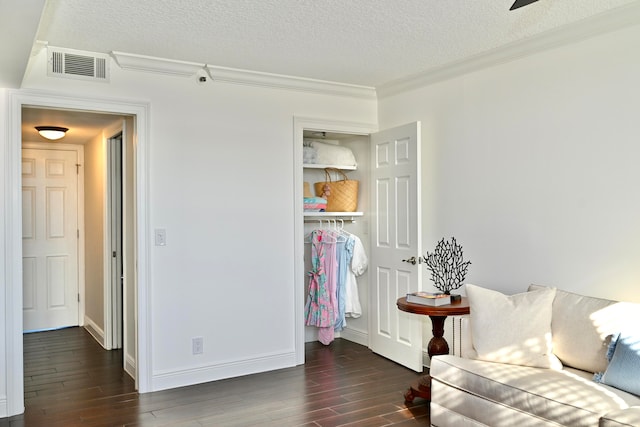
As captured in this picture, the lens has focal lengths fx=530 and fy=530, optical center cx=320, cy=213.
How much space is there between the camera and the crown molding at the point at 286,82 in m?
4.16

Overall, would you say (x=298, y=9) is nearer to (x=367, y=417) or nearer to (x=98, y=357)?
(x=367, y=417)

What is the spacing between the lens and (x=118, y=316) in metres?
5.22

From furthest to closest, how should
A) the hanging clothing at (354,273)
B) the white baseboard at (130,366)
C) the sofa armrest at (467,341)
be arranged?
the hanging clothing at (354,273)
the white baseboard at (130,366)
the sofa armrest at (467,341)

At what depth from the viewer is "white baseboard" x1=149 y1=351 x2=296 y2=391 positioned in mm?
3963

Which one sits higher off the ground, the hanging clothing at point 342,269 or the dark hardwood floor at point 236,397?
the hanging clothing at point 342,269

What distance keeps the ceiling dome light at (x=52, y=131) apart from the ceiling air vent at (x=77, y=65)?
1.68 m

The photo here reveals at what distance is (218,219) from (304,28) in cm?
167

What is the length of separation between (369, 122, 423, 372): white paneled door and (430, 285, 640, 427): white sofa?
3.77ft

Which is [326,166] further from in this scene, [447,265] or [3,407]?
[3,407]

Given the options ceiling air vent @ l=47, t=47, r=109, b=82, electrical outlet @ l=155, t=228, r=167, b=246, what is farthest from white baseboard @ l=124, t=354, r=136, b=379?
ceiling air vent @ l=47, t=47, r=109, b=82

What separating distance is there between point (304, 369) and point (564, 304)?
2.21 m

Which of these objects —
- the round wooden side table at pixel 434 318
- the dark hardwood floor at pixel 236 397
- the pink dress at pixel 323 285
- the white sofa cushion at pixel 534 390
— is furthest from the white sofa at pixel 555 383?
the pink dress at pixel 323 285

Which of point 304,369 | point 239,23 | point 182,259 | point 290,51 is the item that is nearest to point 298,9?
point 239,23

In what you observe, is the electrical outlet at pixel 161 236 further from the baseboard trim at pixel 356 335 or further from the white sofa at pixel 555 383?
the baseboard trim at pixel 356 335
